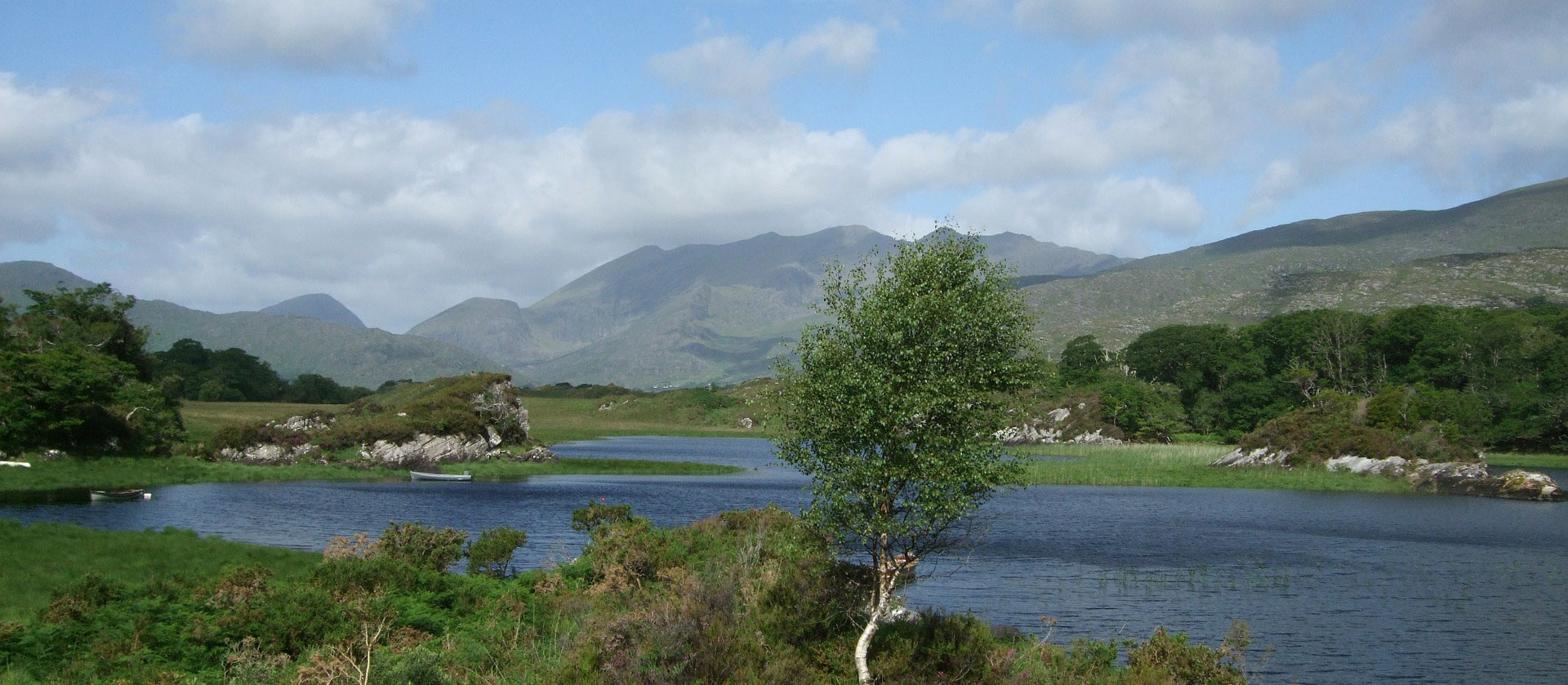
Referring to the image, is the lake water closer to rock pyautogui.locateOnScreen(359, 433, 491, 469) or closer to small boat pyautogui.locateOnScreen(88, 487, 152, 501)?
small boat pyautogui.locateOnScreen(88, 487, 152, 501)

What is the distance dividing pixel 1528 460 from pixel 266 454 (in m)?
125

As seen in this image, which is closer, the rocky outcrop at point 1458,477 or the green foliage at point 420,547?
the green foliage at point 420,547

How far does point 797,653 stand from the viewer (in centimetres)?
2059

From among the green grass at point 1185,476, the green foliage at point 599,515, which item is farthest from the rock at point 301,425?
the green grass at point 1185,476

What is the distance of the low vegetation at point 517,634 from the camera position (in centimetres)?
1795

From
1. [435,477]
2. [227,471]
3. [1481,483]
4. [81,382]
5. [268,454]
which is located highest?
[81,382]

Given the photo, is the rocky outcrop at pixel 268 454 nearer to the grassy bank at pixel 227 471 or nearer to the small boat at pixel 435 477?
the grassy bank at pixel 227 471

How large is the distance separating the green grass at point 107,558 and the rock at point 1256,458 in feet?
272

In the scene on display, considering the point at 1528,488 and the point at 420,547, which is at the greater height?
the point at 420,547

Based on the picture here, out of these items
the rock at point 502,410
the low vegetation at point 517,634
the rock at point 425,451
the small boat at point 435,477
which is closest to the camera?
the low vegetation at point 517,634

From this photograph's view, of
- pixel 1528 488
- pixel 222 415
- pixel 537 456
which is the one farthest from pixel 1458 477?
pixel 222 415

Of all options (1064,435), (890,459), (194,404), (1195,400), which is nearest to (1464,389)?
(1195,400)

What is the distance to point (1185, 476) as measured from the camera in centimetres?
8544

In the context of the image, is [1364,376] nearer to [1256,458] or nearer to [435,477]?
[1256,458]
